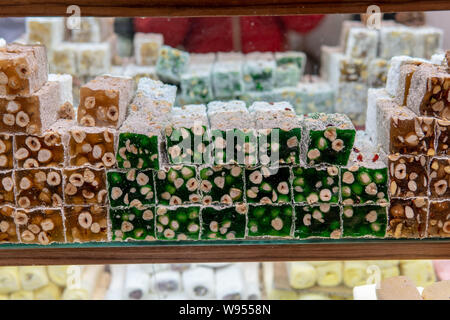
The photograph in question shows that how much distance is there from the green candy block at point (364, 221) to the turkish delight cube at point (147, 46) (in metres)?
1.88

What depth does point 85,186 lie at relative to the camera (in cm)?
164

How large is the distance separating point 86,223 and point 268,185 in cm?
56

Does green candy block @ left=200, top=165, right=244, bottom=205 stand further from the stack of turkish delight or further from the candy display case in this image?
the stack of turkish delight

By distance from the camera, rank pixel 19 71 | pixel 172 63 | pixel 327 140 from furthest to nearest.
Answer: pixel 172 63, pixel 327 140, pixel 19 71

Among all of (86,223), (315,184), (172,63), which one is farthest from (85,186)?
(172,63)

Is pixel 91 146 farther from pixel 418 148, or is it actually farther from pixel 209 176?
pixel 418 148

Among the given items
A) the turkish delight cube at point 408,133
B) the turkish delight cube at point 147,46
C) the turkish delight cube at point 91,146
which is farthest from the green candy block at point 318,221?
the turkish delight cube at point 147,46

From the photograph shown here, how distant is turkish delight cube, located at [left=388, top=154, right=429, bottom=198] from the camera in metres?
1.63

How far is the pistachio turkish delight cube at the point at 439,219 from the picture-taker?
1.67 meters

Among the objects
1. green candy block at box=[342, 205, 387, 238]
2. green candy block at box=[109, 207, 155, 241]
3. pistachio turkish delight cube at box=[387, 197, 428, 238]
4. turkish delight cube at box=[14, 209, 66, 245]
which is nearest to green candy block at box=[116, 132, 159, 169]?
green candy block at box=[109, 207, 155, 241]

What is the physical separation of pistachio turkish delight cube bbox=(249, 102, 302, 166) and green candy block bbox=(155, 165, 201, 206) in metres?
0.21

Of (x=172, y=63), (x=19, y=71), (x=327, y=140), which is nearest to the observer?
(x=19, y=71)

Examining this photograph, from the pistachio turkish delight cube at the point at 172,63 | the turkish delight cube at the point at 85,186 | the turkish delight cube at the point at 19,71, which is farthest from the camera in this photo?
the pistachio turkish delight cube at the point at 172,63

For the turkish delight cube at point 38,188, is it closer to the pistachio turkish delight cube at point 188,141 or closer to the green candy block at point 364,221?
the pistachio turkish delight cube at point 188,141
